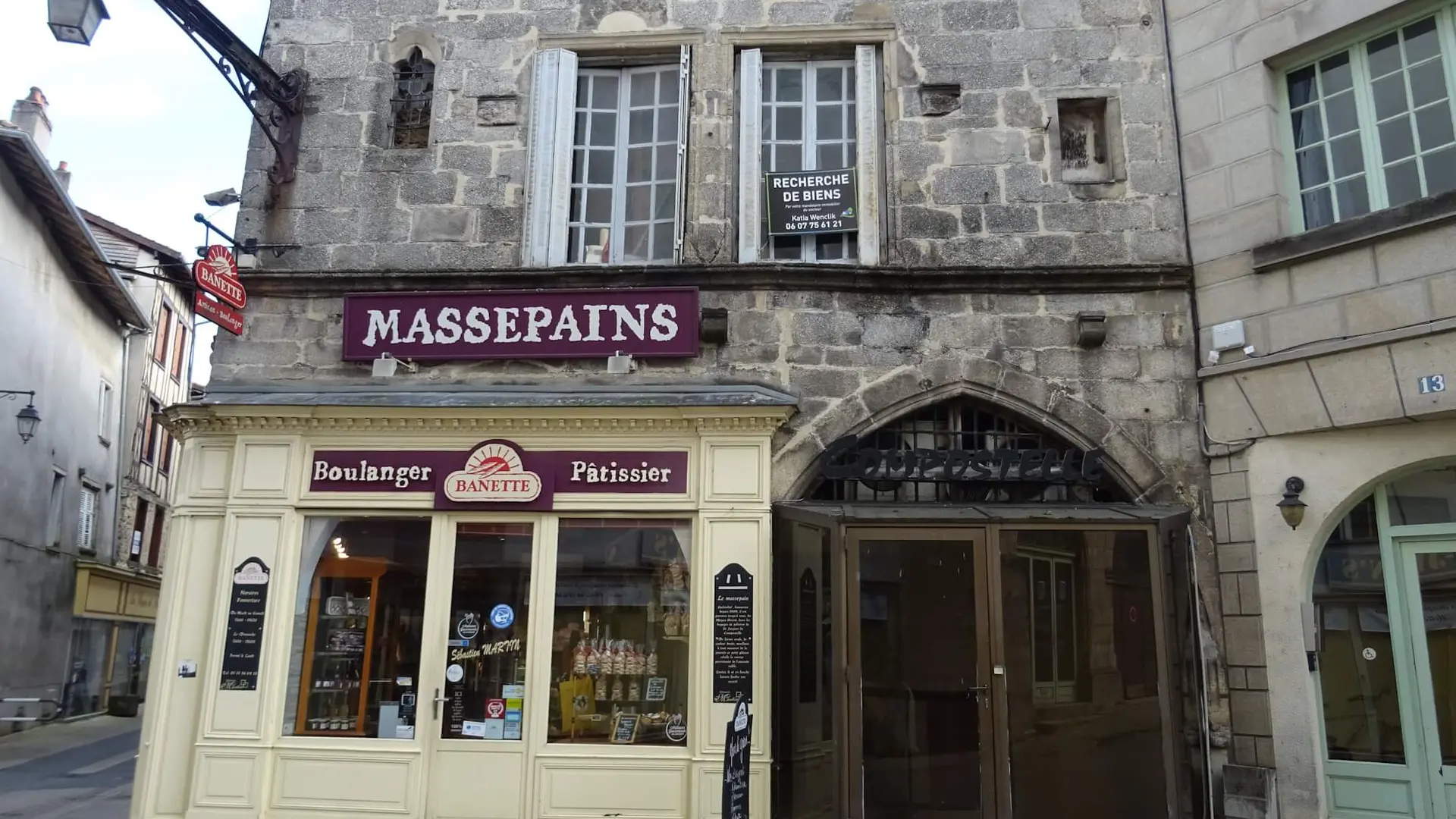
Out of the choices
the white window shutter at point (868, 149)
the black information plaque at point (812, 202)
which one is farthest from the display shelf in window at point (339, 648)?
the white window shutter at point (868, 149)

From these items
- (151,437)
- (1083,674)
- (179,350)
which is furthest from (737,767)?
(179,350)

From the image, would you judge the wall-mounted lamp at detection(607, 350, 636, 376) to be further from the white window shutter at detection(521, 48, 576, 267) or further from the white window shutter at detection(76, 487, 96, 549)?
the white window shutter at detection(76, 487, 96, 549)

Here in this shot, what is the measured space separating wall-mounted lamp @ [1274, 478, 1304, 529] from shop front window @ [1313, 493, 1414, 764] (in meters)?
0.26

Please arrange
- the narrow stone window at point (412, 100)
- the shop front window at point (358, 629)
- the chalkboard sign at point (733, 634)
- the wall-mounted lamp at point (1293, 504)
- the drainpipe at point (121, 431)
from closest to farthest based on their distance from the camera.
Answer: the wall-mounted lamp at point (1293, 504), the chalkboard sign at point (733, 634), the shop front window at point (358, 629), the narrow stone window at point (412, 100), the drainpipe at point (121, 431)

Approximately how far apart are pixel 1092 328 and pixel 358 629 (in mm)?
5907

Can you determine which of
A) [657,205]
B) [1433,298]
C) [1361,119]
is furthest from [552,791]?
[1361,119]

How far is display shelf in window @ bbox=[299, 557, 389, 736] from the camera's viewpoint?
24.7 ft

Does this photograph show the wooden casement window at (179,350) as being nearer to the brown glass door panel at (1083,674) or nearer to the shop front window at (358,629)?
the shop front window at (358,629)

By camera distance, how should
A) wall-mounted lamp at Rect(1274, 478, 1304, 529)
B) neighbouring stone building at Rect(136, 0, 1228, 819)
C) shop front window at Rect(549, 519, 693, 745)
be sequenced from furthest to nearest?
shop front window at Rect(549, 519, 693, 745)
neighbouring stone building at Rect(136, 0, 1228, 819)
wall-mounted lamp at Rect(1274, 478, 1304, 529)

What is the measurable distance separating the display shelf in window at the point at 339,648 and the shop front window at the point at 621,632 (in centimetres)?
143

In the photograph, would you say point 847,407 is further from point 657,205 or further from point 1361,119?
point 1361,119

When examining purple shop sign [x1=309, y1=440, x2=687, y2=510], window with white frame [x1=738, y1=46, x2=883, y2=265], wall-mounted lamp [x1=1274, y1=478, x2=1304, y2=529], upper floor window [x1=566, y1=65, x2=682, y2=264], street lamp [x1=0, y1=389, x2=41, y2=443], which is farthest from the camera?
street lamp [x1=0, y1=389, x2=41, y2=443]

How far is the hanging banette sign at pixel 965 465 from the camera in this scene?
7.29 metres

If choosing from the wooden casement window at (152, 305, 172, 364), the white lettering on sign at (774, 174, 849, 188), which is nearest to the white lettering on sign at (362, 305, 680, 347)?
the white lettering on sign at (774, 174, 849, 188)
